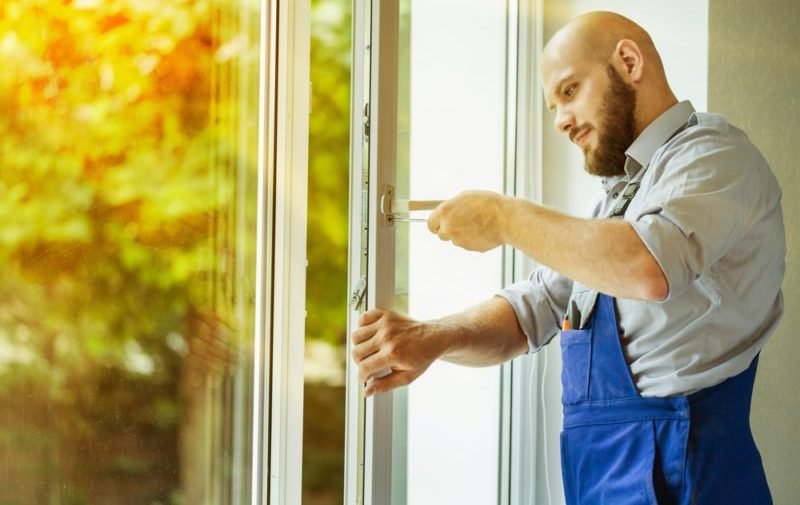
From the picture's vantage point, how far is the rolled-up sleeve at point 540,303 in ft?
5.23

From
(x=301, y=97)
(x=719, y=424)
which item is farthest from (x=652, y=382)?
(x=301, y=97)

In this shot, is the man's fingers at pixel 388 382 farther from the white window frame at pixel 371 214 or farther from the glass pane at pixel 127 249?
the glass pane at pixel 127 249

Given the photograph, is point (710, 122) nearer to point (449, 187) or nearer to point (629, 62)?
point (629, 62)

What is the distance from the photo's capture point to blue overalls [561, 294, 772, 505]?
1300 mm

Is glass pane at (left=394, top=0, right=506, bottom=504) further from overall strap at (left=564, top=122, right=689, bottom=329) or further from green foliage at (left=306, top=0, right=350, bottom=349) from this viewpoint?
overall strap at (left=564, top=122, right=689, bottom=329)

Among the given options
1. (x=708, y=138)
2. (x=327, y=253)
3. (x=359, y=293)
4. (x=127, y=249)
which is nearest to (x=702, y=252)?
Answer: (x=708, y=138)

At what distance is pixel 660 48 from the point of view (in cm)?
200

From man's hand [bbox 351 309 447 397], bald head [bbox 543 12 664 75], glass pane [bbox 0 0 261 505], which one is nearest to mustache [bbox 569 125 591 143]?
bald head [bbox 543 12 664 75]

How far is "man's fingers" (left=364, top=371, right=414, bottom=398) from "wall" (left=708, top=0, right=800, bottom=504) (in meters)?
0.97

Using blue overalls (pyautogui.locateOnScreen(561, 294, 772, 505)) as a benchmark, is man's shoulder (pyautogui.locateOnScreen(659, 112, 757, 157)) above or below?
above

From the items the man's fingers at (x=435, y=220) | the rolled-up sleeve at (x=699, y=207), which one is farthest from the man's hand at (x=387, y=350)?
the rolled-up sleeve at (x=699, y=207)

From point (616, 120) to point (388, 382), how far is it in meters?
0.56

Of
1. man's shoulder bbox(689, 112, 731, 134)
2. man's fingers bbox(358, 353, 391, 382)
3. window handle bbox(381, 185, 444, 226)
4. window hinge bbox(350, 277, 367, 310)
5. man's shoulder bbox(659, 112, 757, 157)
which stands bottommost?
man's fingers bbox(358, 353, 391, 382)

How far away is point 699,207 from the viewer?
47.2 inches
